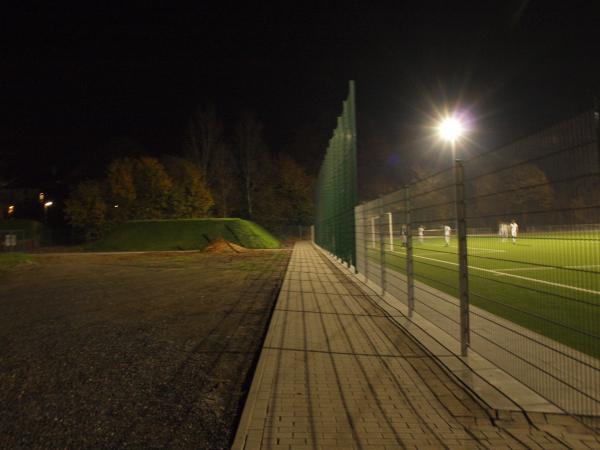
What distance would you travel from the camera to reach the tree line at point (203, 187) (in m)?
41.9

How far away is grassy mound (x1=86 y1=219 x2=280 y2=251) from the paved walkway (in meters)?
27.7

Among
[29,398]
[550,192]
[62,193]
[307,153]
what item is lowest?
[29,398]

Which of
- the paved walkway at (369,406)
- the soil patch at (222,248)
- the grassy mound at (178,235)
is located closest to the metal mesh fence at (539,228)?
the paved walkway at (369,406)

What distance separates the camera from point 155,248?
33.1 m

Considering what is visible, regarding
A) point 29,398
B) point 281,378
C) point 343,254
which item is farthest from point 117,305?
point 343,254

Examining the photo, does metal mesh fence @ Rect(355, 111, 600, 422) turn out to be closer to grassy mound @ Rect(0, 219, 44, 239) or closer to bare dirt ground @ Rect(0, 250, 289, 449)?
bare dirt ground @ Rect(0, 250, 289, 449)

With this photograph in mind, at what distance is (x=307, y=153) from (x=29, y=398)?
55.0 metres

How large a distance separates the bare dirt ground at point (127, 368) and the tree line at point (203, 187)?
31638mm

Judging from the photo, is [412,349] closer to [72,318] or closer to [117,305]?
[72,318]

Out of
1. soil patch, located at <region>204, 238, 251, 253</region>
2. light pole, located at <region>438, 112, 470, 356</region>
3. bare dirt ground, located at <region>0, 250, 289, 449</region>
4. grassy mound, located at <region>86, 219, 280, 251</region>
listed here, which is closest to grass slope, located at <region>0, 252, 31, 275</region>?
grassy mound, located at <region>86, 219, 280, 251</region>

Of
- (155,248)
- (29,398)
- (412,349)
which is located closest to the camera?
(29,398)

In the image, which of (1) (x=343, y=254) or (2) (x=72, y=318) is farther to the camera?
(1) (x=343, y=254)

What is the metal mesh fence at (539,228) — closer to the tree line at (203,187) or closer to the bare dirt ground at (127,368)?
the bare dirt ground at (127,368)

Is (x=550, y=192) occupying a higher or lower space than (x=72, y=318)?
higher
